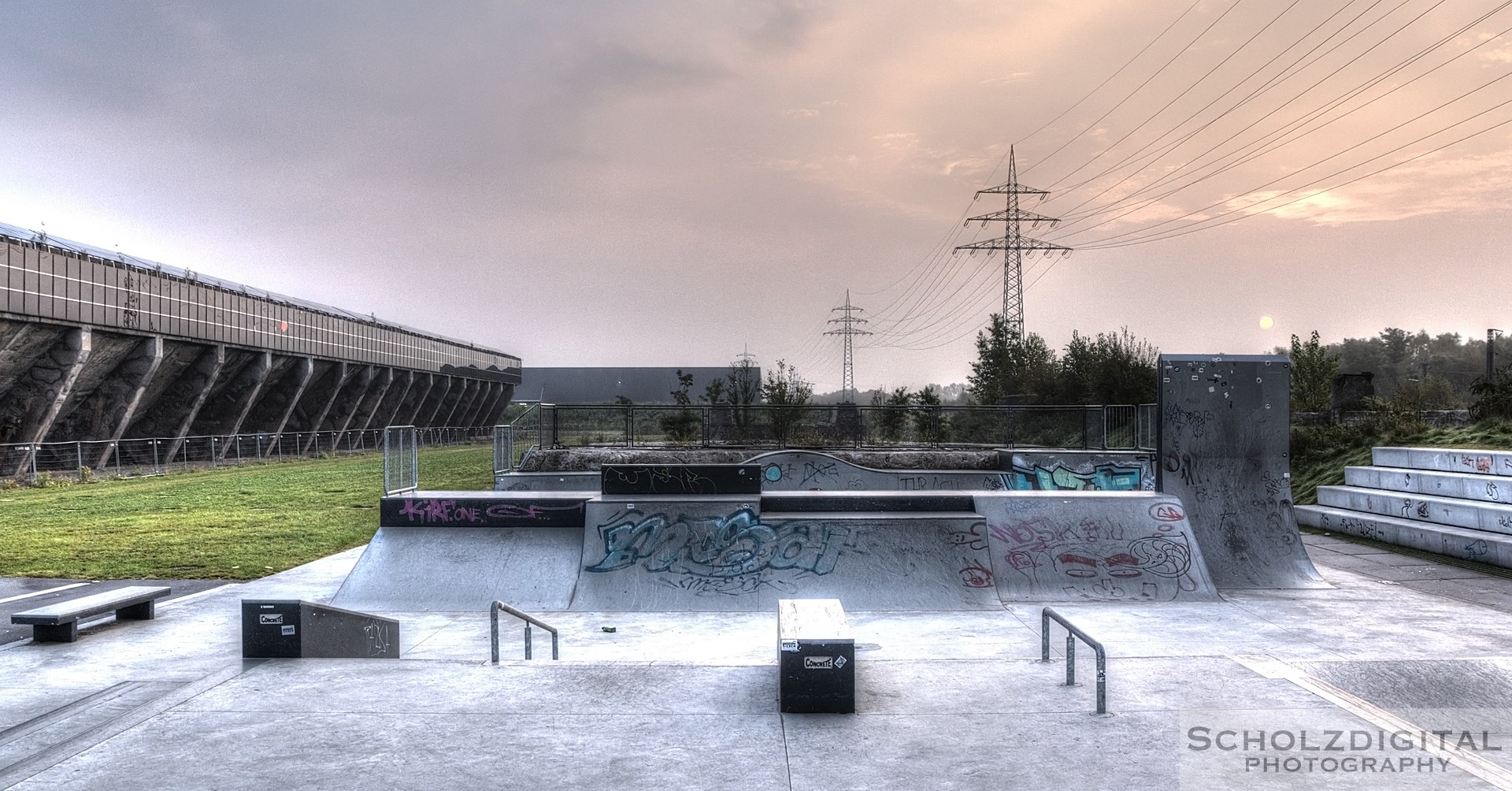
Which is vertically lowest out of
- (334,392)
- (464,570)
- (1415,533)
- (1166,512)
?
(1415,533)

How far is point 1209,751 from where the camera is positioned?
18.7 feet

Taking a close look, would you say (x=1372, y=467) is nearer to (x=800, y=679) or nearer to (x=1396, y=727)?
(x=1396, y=727)

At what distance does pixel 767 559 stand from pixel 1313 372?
30932 millimetres

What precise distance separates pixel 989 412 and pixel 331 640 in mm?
22987

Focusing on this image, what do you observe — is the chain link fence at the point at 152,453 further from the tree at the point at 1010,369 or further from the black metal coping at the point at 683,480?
the tree at the point at 1010,369

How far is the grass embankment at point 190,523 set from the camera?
588 inches

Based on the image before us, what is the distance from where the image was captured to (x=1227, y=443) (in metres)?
14.8

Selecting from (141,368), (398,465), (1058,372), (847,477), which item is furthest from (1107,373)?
(141,368)

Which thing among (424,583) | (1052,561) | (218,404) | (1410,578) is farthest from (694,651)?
(218,404)

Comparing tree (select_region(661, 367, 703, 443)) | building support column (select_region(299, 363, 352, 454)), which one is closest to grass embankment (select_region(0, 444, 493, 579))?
tree (select_region(661, 367, 703, 443))

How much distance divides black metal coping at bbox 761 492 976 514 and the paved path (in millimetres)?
3573

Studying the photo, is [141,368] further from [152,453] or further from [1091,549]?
[1091,549]

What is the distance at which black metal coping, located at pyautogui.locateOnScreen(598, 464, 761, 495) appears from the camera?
517 inches

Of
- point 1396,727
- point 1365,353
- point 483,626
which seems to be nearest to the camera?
point 1396,727
